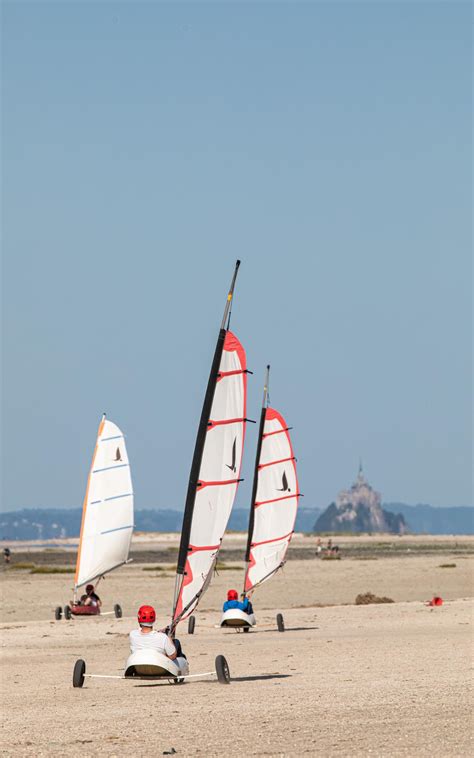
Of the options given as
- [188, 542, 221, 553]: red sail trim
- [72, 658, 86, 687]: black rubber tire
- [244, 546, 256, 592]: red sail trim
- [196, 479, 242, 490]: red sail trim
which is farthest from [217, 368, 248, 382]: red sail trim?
[244, 546, 256, 592]: red sail trim

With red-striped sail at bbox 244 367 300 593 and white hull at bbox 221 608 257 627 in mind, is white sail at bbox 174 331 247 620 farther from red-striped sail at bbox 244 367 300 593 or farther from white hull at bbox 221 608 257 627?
red-striped sail at bbox 244 367 300 593

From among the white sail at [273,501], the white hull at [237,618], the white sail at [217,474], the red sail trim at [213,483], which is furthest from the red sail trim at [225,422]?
the white sail at [273,501]

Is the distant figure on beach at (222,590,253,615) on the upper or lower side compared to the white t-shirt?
upper

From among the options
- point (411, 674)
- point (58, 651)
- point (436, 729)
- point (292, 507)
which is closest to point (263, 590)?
point (292, 507)

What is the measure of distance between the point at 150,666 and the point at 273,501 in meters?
15.4

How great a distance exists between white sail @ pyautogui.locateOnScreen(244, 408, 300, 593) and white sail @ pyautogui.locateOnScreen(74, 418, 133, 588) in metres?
5.01

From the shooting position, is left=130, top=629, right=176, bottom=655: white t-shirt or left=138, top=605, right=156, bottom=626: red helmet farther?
left=130, top=629, right=176, bottom=655: white t-shirt

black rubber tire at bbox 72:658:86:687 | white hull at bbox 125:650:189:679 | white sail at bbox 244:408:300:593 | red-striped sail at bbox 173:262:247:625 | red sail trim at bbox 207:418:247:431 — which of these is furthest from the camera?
white sail at bbox 244:408:300:593

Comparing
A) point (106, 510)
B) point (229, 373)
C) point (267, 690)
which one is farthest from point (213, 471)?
point (106, 510)

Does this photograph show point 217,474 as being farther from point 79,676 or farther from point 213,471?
point 79,676

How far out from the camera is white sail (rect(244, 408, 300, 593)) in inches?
1150

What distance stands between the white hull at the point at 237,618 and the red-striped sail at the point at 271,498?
4.47 m

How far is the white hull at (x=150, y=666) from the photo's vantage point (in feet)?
48.5

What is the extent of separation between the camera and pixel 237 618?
24047 millimetres
